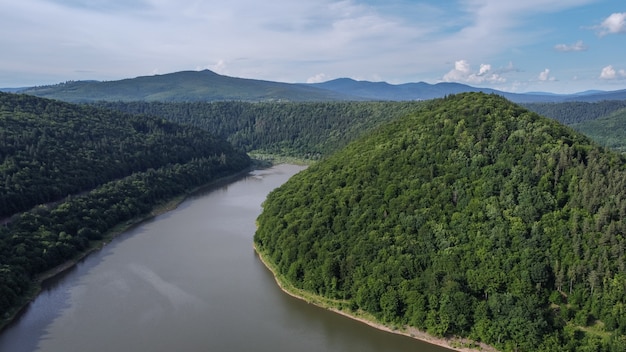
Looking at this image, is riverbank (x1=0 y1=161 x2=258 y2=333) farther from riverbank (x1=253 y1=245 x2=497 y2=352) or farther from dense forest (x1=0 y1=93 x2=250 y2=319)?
riverbank (x1=253 y1=245 x2=497 y2=352)

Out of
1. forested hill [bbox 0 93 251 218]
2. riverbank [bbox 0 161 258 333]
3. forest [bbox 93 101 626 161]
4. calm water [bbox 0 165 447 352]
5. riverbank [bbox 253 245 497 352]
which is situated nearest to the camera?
riverbank [bbox 253 245 497 352]

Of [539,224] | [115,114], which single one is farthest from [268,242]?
[115,114]

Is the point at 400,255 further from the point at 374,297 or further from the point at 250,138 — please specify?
the point at 250,138

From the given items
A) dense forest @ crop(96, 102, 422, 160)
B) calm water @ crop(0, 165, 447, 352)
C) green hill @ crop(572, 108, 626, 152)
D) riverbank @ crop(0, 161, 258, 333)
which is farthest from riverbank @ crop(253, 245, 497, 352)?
green hill @ crop(572, 108, 626, 152)

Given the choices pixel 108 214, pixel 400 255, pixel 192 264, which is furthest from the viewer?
pixel 108 214

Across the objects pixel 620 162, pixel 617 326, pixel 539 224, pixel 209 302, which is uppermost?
pixel 620 162

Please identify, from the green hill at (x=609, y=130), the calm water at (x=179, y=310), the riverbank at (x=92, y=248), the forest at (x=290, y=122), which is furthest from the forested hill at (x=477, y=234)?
the green hill at (x=609, y=130)

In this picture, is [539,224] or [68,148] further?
[68,148]

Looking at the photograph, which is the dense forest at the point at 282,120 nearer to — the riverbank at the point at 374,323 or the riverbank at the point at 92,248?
the riverbank at the point at 92,248
